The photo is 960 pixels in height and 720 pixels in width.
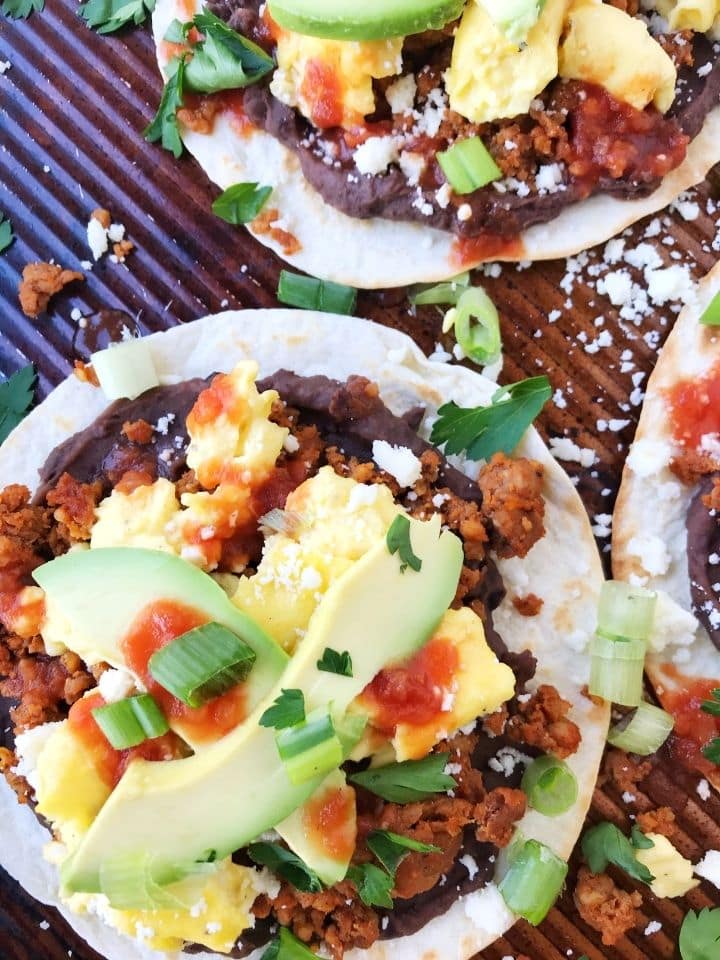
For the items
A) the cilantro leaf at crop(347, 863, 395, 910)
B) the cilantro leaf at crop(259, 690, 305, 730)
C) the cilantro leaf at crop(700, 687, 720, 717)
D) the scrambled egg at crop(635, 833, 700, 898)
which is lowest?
the scrambled egg at crop(635, 833, 700, 898)

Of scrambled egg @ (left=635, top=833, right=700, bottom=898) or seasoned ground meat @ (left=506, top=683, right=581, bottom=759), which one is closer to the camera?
seasoned ground meat @ (left=506, top=683, right=581, bottom=759)

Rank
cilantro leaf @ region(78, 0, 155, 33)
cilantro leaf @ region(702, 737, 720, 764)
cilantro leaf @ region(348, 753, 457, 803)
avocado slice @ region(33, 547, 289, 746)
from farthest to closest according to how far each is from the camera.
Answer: cilantro leaf @ region(78, 0, 155, 33)
cilantro leaf @ region(702, 737, 720, 764)
cilantro leaf @ region(348, 753, 457, 803)
avocado slice @ region(33, 547, 289, 746)

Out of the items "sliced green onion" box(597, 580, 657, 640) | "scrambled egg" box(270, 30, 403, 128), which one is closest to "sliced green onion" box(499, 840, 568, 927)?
"sliced green onion" box(597, 580, 657, 640)

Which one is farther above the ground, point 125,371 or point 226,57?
point 226,57

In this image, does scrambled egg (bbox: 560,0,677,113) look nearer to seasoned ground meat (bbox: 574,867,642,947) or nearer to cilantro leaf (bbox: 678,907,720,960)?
seasoned ground meat (bbox: 574,867,642,947)

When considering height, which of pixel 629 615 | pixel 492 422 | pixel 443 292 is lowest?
pixel 629 615

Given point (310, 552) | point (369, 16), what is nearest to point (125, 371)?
point (310, 552)

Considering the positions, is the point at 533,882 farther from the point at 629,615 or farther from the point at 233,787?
the point at 233,787
